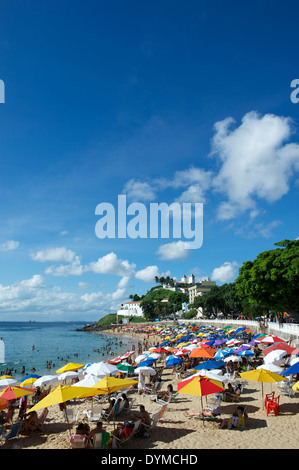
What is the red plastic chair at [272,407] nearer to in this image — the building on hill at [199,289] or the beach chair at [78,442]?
the beach chair at [78,442]

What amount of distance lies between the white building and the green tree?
5091 inches

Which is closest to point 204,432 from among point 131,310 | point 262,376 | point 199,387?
point 199,387

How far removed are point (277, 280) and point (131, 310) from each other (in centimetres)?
14112

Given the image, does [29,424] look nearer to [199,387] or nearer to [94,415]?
[94,415]

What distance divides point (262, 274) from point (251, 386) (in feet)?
64.6

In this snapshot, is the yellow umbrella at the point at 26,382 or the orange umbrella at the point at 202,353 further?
the orange umbrella at the point at 202,353

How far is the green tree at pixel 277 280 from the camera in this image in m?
32.8

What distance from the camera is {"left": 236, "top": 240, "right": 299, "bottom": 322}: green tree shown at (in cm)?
3275

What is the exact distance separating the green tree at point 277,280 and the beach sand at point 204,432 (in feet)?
69.5

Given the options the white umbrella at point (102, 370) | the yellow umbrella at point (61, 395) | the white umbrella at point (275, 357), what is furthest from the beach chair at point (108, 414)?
the white umbrella at point (275, 357)

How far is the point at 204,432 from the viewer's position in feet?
31.5

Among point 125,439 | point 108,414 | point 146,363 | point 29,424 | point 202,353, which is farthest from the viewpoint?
point 202,353

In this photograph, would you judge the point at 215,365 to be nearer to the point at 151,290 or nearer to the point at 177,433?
the point at 177,433
